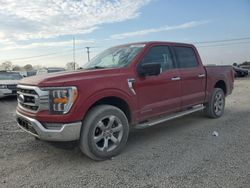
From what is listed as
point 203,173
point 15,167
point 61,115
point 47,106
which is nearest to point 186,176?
point 203,173

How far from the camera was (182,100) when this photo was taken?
584 centimetres

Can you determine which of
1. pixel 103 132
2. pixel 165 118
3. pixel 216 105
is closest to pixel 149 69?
pixel 165 118

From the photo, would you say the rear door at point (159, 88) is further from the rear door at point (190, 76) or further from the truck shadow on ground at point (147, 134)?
the truck shadow on ground at point (147, 134)

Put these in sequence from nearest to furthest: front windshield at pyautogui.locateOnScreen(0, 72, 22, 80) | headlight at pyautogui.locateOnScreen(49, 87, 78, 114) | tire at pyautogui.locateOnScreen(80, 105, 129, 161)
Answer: headlight at pyautogui.locateOnScreen(49, 87, 78, 114) → tire at pyautogui.locateOnScreen(80, 105, 129, 161) → front windshield at pyautogui.locateOnScreen(0, 72, 22, 80)

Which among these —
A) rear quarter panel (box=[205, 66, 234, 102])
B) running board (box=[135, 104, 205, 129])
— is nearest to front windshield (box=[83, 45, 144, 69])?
running board (box=[135, 104, 205, 129])

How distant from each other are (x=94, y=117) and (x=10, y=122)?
4.19m

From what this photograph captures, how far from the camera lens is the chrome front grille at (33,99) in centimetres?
394

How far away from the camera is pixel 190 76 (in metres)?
6.06

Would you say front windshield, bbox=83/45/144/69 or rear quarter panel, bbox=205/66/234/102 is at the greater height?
front windshield, bbox=83/45/144/69

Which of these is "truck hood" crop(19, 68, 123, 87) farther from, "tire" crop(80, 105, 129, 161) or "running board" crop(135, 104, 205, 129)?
"running board" crop(135, 104, 205, 129)

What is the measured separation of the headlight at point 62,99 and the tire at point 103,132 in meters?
0.39

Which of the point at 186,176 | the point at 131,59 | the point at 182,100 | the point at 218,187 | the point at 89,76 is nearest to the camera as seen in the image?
the point at 218,187

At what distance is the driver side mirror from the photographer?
15.4 ft

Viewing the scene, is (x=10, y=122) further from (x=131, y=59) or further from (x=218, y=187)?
(x=218, y=187)
